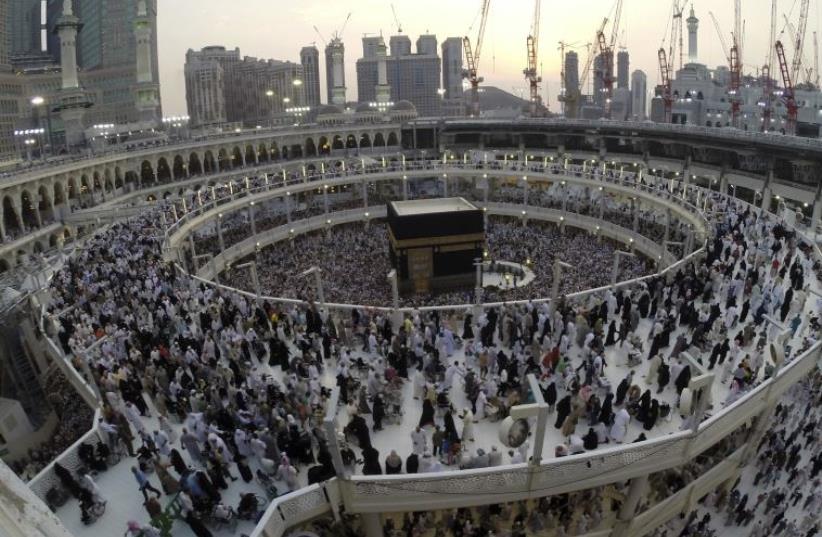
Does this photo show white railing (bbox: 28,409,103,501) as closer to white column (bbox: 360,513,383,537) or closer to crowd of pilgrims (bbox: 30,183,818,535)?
crowd of pilgrims (bbox: 30,183,818,535)

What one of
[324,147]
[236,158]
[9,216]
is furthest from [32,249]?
[324,147]

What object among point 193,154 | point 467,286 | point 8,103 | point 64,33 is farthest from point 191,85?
point 467,286

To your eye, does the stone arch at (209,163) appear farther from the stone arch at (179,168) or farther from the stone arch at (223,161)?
the stone arch at (179,168)

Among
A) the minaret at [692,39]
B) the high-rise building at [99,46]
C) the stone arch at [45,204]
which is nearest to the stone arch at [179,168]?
the stone arch at [45,204]

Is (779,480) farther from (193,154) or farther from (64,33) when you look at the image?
(64,33)

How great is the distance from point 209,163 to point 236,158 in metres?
3.45

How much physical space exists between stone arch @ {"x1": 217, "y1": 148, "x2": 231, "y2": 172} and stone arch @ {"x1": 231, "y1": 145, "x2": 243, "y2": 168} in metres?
0.52

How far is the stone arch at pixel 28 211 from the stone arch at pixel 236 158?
19.9m

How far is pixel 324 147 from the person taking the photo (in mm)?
61562

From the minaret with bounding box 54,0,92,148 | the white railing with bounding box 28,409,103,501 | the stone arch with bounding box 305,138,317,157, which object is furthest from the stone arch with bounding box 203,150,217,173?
the white railing with bounding box 28,409,103,501

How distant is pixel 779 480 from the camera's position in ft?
51.3

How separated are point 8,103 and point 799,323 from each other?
114074 mm

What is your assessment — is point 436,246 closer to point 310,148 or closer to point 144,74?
point 310,148

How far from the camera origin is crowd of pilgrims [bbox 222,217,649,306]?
29.6 metres
